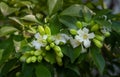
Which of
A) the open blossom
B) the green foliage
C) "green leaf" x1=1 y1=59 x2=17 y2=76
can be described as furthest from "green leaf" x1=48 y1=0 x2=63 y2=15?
"green leaf" x1=1 y1=59 x2=17 y2=76

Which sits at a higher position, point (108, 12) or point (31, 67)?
point (108, 12)

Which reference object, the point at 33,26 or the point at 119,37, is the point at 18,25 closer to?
the point at 33,26

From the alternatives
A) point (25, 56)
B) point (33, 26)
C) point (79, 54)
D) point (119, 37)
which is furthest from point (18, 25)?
point (119, 37)

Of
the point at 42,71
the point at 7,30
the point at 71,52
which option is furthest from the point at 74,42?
the point at 7,30

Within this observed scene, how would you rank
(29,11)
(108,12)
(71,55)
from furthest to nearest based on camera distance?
(29,11), (108,12), (71,55)

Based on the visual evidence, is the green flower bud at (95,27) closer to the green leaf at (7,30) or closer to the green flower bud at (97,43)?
the green flower bud at (97,43)

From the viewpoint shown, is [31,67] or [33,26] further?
[33,26]

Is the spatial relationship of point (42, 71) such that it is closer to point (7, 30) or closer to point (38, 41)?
point (38, 41)

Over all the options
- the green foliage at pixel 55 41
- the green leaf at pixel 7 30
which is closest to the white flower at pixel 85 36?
the green foliage at pixel 55 41

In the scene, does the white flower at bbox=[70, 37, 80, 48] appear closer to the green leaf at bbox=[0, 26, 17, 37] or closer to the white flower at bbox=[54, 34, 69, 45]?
the white flower at bbox=[54, 34, 69, 45]
